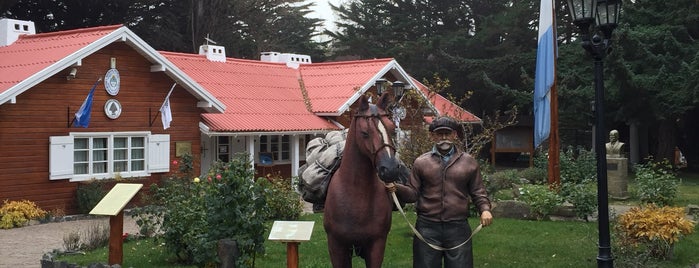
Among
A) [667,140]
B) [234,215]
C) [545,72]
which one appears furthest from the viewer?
[667,140]

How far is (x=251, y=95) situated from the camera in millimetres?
22531

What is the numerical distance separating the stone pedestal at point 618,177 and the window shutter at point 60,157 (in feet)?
44.8

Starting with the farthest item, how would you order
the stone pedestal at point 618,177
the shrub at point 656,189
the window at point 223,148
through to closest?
the window at point 223,148 < the stone pedestal at point 618,177 < the shrub at point 656,189

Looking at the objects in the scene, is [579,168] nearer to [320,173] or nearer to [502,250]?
[502,250]

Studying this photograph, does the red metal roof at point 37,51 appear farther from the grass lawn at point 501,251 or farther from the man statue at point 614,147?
the man statue at point 614,147

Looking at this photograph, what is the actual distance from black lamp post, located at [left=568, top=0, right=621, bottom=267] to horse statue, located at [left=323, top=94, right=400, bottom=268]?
10.3 ft

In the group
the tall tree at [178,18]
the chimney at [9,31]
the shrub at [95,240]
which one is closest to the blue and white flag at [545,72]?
the shrub at [95,240]

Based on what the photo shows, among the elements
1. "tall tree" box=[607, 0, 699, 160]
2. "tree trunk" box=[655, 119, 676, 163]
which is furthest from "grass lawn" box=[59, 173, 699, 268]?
"tree trunk" box=[655, 119, 676, 163]

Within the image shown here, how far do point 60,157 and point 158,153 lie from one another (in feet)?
8.85

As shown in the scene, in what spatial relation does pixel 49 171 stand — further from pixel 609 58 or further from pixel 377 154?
pixel 609 58

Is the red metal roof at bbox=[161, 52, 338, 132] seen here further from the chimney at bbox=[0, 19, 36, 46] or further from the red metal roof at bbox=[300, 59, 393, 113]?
the chimney at bbox=[0, 19, 36, 46]

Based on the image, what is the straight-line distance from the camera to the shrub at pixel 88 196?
15.8 meters

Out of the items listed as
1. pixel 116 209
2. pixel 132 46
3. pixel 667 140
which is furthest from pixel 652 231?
pixel 667 140

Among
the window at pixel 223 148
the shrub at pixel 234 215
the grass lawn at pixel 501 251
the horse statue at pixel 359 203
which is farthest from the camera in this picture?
the window at pixel 223 148
